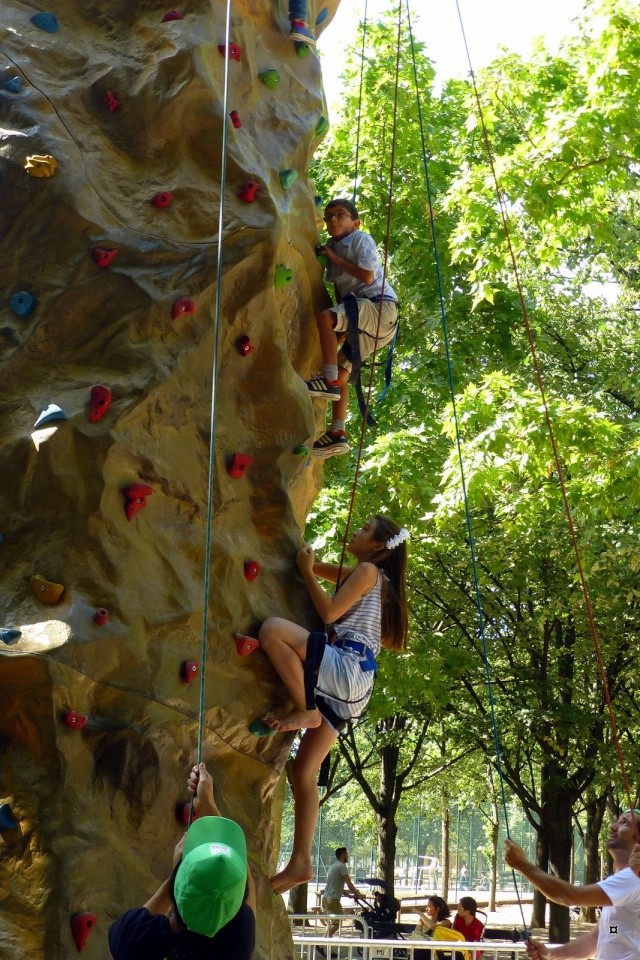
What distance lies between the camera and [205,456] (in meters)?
5.57

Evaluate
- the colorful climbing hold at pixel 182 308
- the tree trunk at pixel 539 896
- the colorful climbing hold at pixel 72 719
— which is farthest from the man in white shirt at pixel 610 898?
the tree trunk at pixel 539 896

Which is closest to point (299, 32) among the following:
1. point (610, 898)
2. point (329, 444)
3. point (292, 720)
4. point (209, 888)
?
point (329, 444)

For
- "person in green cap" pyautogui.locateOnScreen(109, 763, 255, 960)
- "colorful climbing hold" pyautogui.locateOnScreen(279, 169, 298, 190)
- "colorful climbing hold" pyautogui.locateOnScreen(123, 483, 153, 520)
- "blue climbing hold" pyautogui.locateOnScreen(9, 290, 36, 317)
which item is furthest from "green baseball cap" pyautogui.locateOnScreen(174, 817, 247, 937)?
"colorful climbing hold" pyautogui.locateOnScreen(279, 169, 298, 190)

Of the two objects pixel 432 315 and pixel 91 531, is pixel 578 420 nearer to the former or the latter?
pixel 432 315

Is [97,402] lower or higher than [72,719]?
higher

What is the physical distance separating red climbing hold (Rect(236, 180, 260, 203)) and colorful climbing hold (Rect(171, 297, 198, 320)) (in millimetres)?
752

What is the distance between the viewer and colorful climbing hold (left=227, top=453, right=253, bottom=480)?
5656 mm

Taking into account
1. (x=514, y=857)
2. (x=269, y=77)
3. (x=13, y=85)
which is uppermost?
(x=269, y=77)

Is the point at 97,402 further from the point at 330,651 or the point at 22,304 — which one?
the point at 330,651

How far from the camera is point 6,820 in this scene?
4492mm

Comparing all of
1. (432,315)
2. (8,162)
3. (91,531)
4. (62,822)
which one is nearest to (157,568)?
(91,531)

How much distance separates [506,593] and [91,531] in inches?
400

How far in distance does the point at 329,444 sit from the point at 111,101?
7.69 ft

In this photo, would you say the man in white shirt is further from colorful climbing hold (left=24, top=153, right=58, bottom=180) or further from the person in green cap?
colorful climbing hold (left=24, top=153, right=58, bottom=180)
